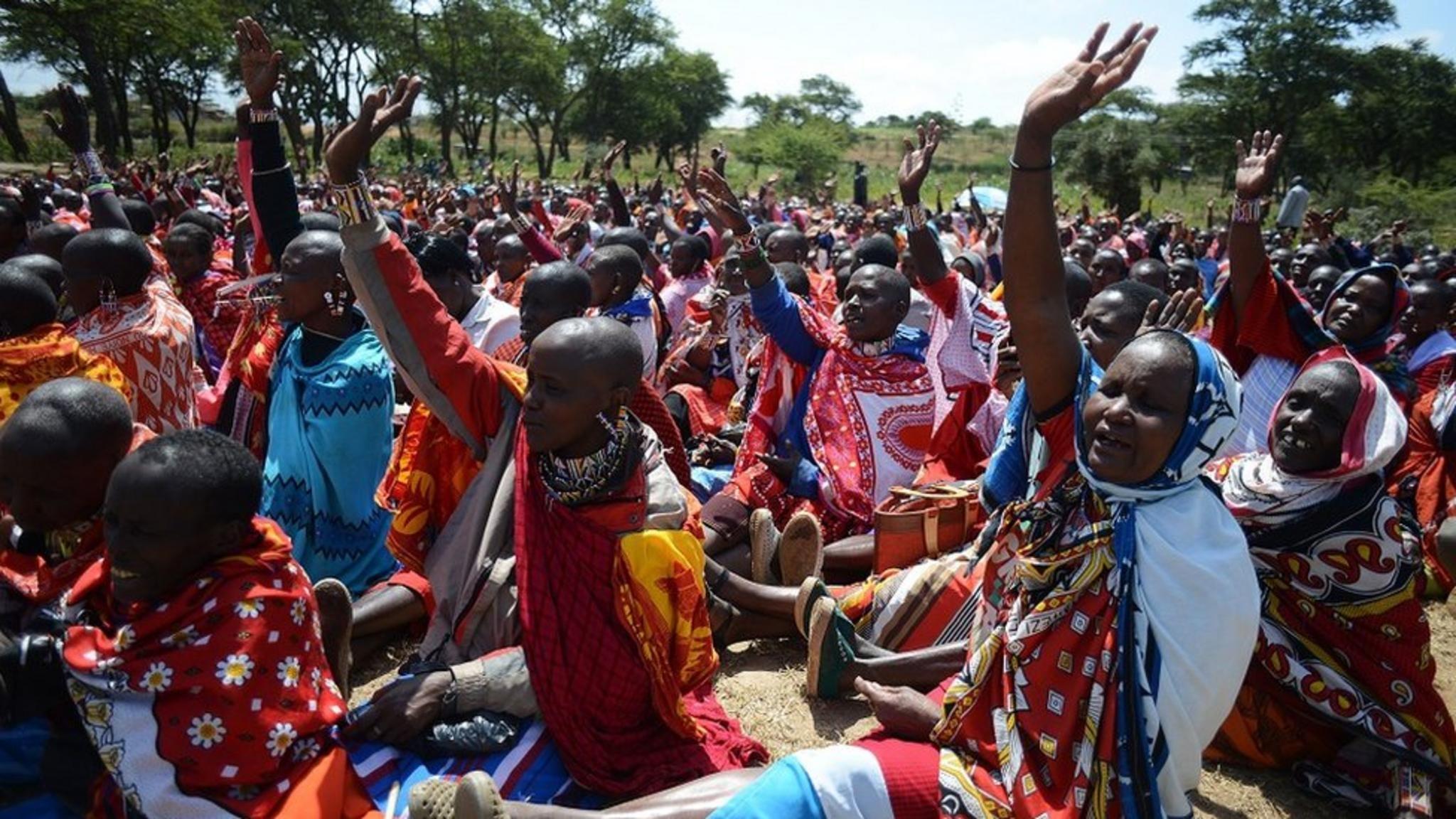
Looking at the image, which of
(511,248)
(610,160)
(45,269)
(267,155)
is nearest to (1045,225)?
(267,155)

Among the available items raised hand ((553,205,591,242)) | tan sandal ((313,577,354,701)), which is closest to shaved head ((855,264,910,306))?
tan sandal ((313,577,354,701))

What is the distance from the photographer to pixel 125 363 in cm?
382

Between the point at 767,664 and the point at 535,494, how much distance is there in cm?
188

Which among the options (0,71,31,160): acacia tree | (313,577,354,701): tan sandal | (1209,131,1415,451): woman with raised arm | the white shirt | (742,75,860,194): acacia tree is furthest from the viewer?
(742,75,860,194): acacia tree

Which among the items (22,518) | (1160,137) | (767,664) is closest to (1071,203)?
(1160,137)

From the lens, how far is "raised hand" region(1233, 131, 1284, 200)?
4215mm

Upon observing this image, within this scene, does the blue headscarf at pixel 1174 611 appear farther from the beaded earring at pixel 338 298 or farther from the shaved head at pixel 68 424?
the beaded earring at pixel 338 298

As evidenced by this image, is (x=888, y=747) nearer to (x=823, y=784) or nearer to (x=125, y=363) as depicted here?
(x=823, y=784)

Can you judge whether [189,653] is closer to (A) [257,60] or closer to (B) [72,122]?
(A) [257,60]

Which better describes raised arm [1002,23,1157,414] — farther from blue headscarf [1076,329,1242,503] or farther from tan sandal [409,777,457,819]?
tan sandal [409,777,457,819]

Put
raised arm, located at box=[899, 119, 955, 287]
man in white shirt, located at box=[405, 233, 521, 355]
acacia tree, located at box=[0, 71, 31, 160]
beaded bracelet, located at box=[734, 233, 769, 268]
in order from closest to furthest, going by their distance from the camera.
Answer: man in white shirt, located at box=[405, 233, 521, 355]
raised arm, located at box=[899, 119, 955, 287]
beaded bracelet, located at box=[734, 233, 769, 268]
acacia tree, located at box=[0, 71, 31, 160]

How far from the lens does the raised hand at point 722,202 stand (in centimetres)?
493

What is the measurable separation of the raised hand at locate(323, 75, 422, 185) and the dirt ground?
2098mm

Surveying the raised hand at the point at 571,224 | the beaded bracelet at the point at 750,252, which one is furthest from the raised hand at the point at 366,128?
the raised hand at the point at 571,224
